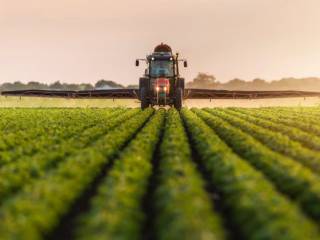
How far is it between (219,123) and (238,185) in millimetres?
13598

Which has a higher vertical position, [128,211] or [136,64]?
[136,64]

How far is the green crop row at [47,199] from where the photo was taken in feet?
21.7

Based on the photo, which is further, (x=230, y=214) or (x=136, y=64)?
(x=136, y=64)

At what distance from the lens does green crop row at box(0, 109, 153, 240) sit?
6629 millimetres

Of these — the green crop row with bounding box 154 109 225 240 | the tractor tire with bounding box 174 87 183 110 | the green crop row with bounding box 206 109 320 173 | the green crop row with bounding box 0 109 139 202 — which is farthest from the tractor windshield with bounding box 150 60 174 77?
the green crop row with bounding box 154 109 225 240

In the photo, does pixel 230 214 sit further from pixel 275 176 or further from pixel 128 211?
pixel 275 176

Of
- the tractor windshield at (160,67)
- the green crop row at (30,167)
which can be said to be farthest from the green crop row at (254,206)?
the tractor windshield at (160,67)

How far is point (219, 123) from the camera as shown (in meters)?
22.2

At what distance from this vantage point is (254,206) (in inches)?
289

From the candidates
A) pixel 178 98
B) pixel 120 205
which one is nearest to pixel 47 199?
pixel 120 205

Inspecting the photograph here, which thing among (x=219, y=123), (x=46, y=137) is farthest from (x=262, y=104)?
(x=46, y=137)

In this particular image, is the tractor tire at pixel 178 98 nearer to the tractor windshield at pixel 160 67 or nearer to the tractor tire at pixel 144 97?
the tractor windshield at pixel 160 67

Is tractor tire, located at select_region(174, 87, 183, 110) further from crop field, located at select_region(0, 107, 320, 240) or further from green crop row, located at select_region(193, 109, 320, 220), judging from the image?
crop field, located at select_region(0, 107, 320, 240)

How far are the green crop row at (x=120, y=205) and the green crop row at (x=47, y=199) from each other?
1.43 feet
